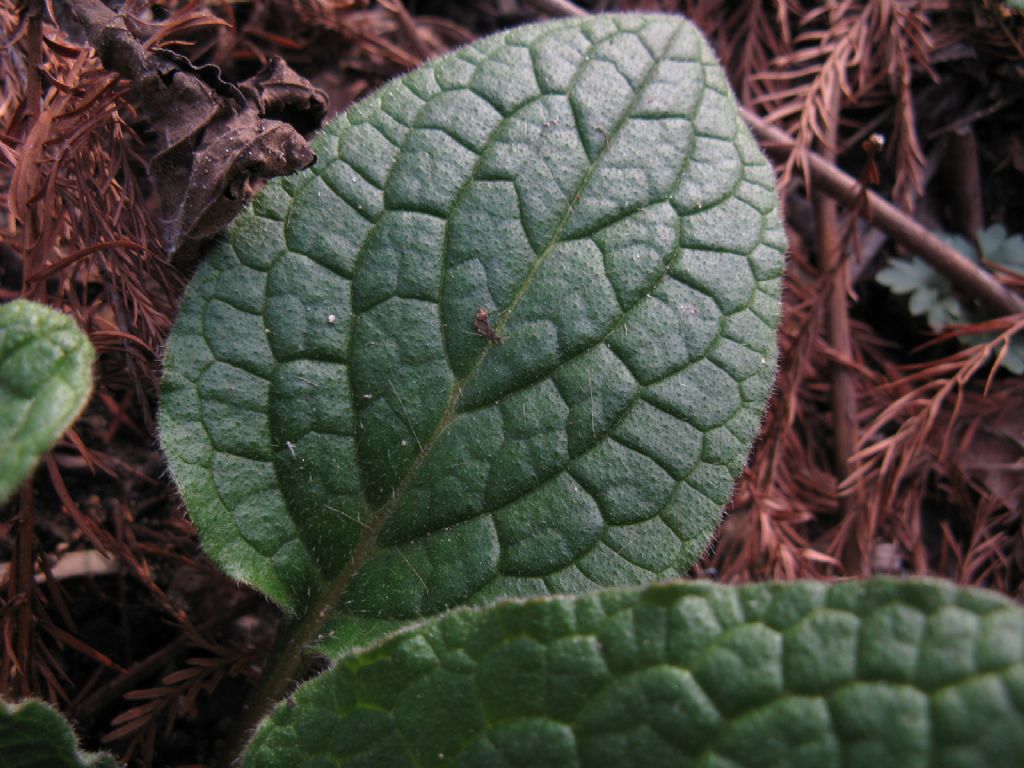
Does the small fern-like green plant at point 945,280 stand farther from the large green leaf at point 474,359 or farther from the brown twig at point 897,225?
the large green leaf at point 474,359

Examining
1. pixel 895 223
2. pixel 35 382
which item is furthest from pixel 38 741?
pixel 895 223

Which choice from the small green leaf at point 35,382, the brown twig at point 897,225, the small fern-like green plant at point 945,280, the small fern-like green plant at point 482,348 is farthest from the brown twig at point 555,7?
the small green leaf at point 35,382

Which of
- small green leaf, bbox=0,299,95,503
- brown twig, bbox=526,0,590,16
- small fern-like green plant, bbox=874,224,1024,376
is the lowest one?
small green leaf, bbox=0,299,95,503

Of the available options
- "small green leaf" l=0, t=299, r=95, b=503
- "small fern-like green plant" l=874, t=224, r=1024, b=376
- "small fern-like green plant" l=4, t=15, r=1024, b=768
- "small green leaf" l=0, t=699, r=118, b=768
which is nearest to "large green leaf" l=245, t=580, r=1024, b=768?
"small fern-like green plant" l=4, t=15, r=1024, b=768

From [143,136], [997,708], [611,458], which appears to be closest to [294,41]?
[143,136]

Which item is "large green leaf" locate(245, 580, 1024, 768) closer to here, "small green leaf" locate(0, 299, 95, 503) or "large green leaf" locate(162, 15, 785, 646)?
"large green leaf" locate(162, 15, 785, 646)
